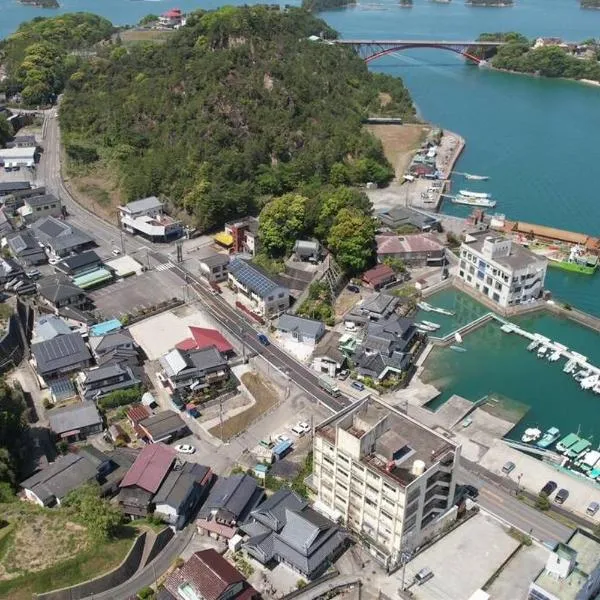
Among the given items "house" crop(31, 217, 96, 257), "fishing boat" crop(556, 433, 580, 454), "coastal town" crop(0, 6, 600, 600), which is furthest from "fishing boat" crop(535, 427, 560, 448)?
"house" crop(31, 217, 96, 257)

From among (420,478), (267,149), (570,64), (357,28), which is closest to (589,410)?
(420,478)

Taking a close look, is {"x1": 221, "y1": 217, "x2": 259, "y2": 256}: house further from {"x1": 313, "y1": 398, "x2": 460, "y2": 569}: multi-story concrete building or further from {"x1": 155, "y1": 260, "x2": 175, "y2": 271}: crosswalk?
{"x1": 313, "y1": 398, "x2": 460, "y2": 569}: multi-story concrete building

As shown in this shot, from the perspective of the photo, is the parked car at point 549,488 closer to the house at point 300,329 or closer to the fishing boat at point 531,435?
the fishing boat at point 531,435

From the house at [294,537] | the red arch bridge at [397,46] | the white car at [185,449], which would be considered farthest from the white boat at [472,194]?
the red arch bridge at [397,46]

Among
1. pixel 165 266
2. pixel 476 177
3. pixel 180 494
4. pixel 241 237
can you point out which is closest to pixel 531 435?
pixel 180 494

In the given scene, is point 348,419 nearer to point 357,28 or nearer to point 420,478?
point 420,478

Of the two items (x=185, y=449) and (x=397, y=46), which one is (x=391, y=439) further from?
(x=397, y=46)
